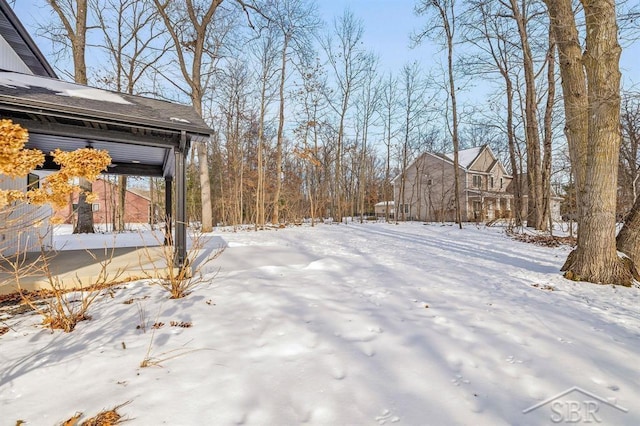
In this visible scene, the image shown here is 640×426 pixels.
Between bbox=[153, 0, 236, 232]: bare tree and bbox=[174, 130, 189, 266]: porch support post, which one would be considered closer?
bbox=[174, 130, 189, 266]: porch support post

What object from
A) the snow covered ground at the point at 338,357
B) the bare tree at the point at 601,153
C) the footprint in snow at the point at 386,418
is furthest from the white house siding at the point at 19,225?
the bare tree at the point at 601,153

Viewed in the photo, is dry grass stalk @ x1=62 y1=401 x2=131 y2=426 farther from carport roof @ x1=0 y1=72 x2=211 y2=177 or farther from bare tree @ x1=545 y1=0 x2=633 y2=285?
bare tree @ x1=545 y1=0 x2=633 y2=285

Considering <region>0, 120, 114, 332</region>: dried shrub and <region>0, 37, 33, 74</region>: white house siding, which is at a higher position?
<region>0, 37, 33, 74</region>: white house siding

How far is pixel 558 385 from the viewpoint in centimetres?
191

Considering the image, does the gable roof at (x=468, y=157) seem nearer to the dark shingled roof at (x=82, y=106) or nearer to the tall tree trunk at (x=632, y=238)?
the tall tree trunk at (x=632, y=238)

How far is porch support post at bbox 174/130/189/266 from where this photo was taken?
420 cm

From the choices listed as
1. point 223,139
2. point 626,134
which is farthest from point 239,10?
point 626,134

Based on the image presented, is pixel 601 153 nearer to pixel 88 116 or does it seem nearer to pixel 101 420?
pixel 101 420

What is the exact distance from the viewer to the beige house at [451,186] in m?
24.3

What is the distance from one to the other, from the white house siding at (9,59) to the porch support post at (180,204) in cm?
433

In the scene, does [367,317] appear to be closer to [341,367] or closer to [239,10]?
[341,367]

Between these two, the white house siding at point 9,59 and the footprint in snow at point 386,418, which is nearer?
the footprint in snow at point 386,418

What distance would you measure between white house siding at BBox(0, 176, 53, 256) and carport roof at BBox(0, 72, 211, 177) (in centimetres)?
78

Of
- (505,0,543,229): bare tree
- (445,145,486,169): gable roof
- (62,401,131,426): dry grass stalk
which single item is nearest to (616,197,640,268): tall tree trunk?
(62,401,131,426): dry grass stalk
